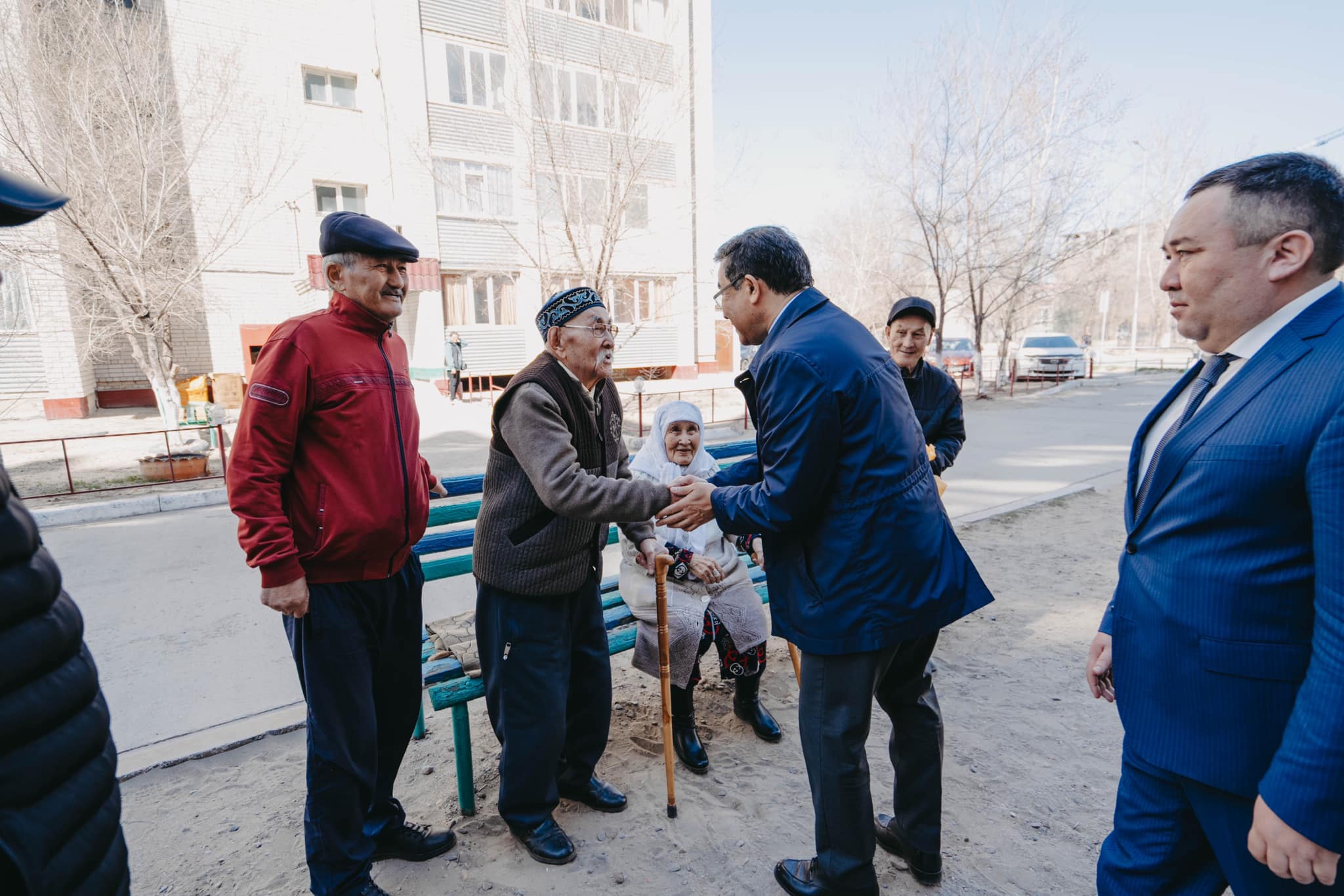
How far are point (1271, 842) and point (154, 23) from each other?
1392 centimetres

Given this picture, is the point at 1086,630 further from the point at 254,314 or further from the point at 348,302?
the point at 254,314

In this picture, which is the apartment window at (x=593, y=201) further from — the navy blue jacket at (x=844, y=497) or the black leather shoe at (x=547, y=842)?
the black leather shoe at (x=547, y=842)

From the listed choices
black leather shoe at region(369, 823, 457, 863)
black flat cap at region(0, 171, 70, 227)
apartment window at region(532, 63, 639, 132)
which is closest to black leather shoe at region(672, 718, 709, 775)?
black leather shoe at region(369, 823, 457, 863)

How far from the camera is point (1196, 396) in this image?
161cm

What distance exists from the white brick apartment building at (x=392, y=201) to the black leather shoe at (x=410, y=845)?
35.1 ft

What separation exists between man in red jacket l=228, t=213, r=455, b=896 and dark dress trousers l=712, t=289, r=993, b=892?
3.79 ft

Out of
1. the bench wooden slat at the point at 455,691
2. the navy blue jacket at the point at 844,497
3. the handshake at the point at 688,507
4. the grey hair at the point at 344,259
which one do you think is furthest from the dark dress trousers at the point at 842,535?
the grey hair at the point at 344,259

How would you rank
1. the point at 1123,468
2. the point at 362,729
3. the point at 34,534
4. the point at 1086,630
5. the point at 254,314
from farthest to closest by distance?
the point at 254,314 < the point at 1123,468 < the point at 1086,630 < the point at 362,729 < the point at 34,534

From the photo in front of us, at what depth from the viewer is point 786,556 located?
222 cm

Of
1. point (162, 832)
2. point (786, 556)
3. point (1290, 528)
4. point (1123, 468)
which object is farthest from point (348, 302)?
point (1123, 468)

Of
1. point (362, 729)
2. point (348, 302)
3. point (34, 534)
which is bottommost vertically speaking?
point (362, 729)

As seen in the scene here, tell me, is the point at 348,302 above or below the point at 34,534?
above

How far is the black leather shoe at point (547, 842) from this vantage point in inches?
99.6

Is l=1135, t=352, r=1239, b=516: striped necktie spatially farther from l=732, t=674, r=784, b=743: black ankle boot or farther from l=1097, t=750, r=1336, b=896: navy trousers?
l=732, t=674, r=784, b=743: black ankle boot
